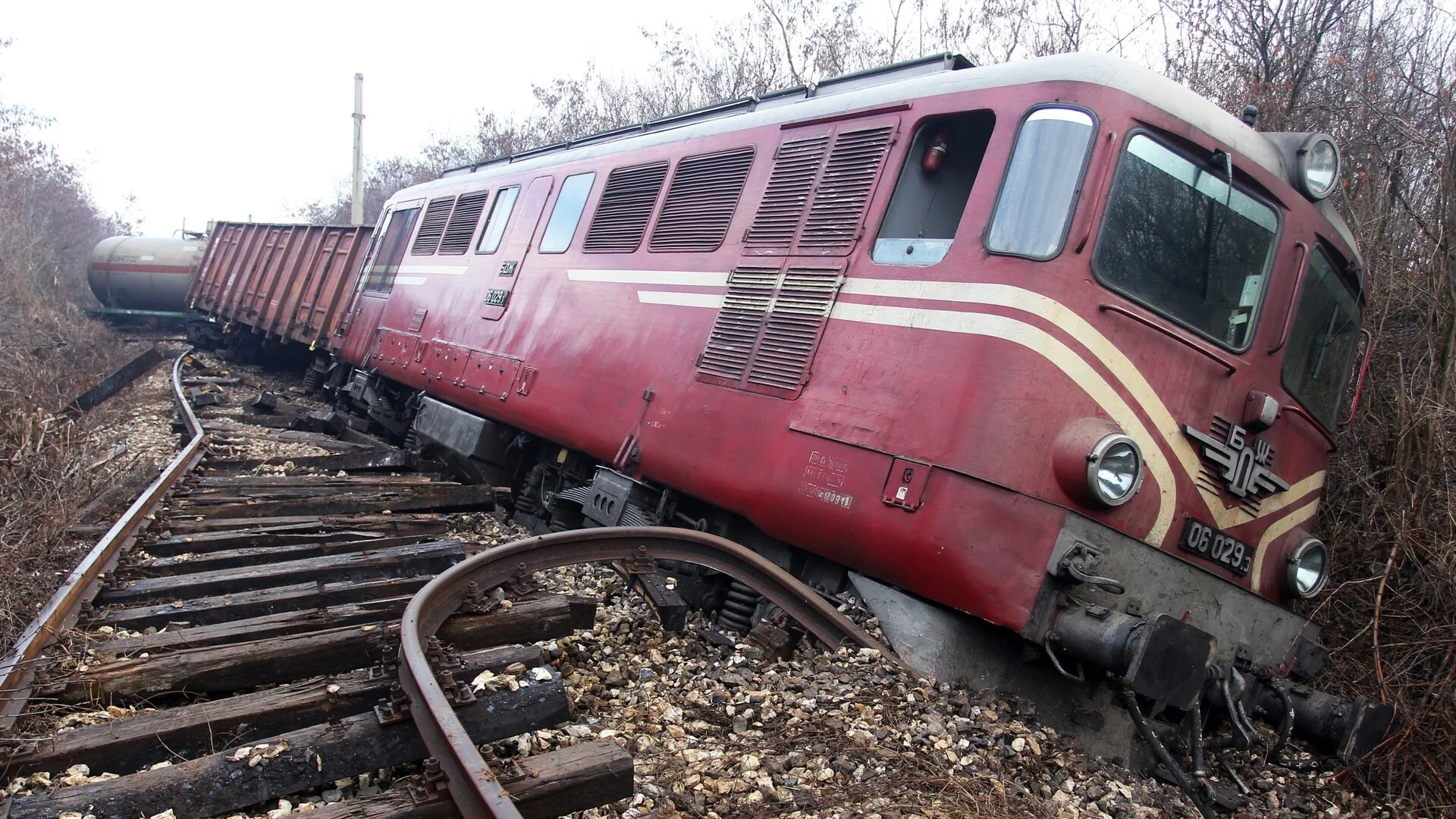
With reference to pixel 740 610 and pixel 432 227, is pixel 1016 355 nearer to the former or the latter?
pixel 740 610

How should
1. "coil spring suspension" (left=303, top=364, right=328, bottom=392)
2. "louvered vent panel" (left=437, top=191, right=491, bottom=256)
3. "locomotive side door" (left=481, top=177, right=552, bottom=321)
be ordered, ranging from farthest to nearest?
"coil spring suspension" (left=303, top=364, right=328, bottom=392) → "louvered vent panel" (left=437, top=191, right=491, bottom=256) → "locomotive side door" (left=481, top=177, right=552, bottom=321)

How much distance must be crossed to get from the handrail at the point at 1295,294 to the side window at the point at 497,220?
619 cm

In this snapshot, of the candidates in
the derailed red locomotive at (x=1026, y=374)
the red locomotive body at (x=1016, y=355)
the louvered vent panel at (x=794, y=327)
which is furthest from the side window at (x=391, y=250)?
the louvered vent panel at (x=794, y=327)

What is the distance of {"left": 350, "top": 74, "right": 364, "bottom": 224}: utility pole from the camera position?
25109 millimetres

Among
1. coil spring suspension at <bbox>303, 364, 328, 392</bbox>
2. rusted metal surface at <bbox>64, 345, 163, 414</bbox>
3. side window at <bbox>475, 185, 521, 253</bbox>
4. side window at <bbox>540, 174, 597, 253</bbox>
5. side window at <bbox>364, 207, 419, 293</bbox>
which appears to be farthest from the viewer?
coil spring suspension at <bbox>303, 364, 328, 392</bbox>

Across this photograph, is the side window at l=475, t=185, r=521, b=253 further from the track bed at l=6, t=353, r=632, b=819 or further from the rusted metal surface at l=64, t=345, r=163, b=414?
the rusted metal surface at l=64, t=345, r=163, b=414

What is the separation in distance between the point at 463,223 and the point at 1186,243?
7146 millimetres

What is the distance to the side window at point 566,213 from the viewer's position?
294 inches

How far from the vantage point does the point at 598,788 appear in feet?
9.84

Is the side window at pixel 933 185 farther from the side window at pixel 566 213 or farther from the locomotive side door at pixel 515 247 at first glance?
the locomotive side door at pixel 515 247

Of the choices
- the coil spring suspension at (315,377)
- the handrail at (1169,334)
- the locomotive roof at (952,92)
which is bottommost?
the coil spring suspension at (315,377)

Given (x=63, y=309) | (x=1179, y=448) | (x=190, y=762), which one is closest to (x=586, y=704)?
(x=190, y=762)

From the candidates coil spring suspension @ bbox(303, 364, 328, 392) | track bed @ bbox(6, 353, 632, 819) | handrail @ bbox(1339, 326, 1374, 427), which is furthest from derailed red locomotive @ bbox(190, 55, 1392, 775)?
coil spring suspension @ bbox(303, 364, 328, 392)

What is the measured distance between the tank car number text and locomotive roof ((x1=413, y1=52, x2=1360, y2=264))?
5.78 ft
